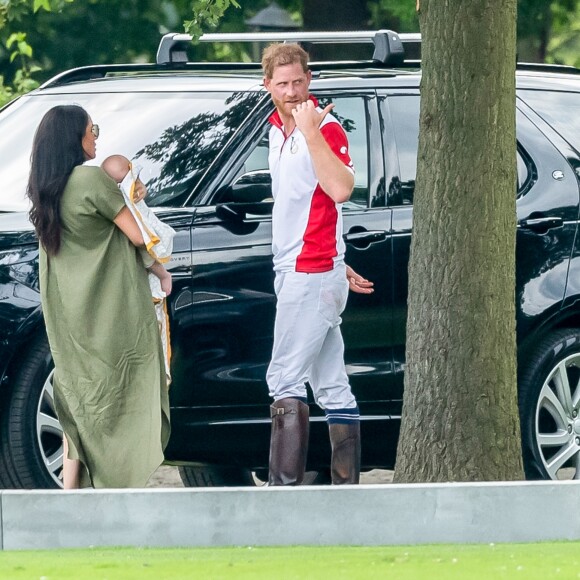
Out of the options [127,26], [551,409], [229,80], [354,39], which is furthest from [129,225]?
[127,26]

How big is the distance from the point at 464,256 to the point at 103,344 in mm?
1467

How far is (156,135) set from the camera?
8.16 meters

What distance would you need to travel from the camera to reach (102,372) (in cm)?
726

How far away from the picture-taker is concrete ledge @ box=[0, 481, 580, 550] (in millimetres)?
6324

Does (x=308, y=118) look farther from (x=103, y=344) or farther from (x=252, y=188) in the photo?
(x=103, y=344)

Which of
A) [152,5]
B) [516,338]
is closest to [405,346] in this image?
[516,338]

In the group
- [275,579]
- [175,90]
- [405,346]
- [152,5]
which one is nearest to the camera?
[275,579]

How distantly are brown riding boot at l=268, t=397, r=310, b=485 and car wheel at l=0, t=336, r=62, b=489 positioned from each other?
36.2 inches

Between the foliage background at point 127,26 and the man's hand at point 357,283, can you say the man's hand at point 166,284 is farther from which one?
the foliage background at point 127,26

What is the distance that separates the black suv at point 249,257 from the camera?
7691 millimetres

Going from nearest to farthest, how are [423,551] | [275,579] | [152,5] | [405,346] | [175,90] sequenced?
[275,579], [423,551], [405,346], [175,90], [152,5]

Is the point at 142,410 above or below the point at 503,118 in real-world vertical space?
below

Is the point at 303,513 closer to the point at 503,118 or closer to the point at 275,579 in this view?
the point at 275,579

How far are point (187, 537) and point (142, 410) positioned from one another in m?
1.05
